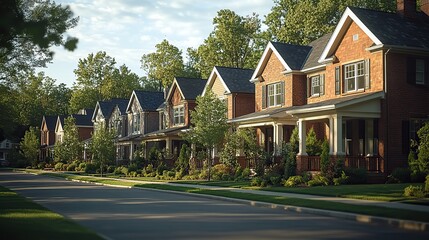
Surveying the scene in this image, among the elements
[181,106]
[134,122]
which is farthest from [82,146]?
[181,106]

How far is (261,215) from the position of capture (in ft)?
54.2

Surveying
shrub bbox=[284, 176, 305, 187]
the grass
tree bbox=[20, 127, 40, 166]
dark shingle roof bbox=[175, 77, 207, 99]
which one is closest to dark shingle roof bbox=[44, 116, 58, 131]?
tree bbox=[20, 127, 40, 166]

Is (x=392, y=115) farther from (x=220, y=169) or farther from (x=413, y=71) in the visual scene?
(x=220, y=169)

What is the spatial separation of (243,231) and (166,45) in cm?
7614

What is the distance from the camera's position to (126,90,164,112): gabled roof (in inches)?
2411

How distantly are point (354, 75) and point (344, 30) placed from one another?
8.97ft

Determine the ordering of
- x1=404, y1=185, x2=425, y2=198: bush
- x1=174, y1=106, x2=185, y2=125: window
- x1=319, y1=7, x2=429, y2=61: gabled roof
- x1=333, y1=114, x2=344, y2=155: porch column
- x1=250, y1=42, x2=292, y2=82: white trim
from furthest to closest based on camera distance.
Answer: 1. x1=174, y1=106, x2=185, y2=125: window
2. x1=250, y1=42, x2=292, y2=82: white trim
3. x1=319, y1=7, x2=429, y2=61: gabled roof
4. x1=333, y1=114, x2=344, y2=155: porch column
5. x1=404, y1=185, x2=425, y2=198: bush

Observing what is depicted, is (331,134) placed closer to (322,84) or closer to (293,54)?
(322,84)

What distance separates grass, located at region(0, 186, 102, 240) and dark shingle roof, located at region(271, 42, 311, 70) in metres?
22.6

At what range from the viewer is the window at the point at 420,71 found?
2914cm

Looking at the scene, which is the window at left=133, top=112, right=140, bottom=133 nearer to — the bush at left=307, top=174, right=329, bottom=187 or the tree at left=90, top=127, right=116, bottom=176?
the tree at left=90, top=127, right=116, bottom=176

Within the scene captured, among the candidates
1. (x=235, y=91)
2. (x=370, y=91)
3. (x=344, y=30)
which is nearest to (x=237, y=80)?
(x=235, y=91)

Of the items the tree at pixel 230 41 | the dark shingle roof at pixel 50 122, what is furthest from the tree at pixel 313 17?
the dark shingle roof at pixel 50 122

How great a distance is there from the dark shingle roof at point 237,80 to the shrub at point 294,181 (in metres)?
16.7
